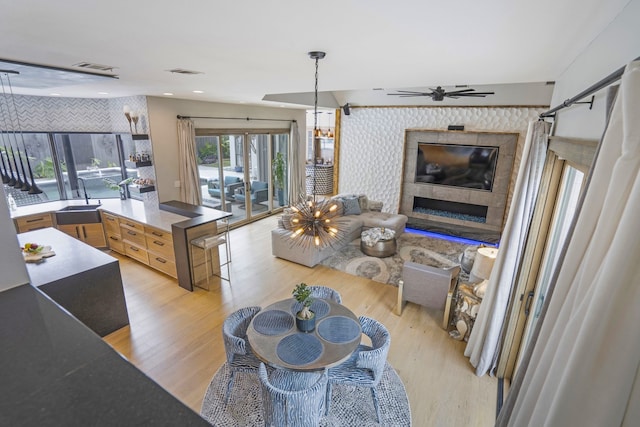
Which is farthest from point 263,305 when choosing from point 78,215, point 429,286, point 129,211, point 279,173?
point 279,173

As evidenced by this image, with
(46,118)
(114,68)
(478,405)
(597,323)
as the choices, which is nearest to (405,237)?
(478,405)

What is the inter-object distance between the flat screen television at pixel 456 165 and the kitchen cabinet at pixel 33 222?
25.5 feet

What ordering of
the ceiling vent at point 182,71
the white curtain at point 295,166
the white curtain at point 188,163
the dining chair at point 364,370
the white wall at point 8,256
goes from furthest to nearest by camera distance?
the white curtain at point 295,166 → the white curtain at point 188,163 → the ceiling vent at point 182,71 → the dining chair at point 364,370 → the white wall at point 8,256

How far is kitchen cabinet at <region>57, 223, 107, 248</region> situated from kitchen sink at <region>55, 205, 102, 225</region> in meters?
0.08

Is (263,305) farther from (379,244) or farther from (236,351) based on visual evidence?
(379,244)

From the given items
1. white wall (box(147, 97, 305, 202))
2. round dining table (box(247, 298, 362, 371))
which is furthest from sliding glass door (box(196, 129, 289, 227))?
round dining table (box(247, 298, 362, 371))

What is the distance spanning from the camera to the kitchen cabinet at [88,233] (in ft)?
18.1

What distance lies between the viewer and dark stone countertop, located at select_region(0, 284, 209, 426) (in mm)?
591

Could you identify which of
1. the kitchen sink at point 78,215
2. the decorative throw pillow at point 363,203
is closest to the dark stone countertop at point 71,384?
the kitchen sink at point 78,215

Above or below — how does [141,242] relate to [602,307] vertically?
below

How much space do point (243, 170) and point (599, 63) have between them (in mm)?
6839

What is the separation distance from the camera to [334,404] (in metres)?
2.91

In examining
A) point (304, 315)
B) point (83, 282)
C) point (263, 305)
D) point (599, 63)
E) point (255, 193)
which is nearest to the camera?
point (599, 63)

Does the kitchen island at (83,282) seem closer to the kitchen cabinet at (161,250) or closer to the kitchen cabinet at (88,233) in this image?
the kitchen cabinet at (161,250)
